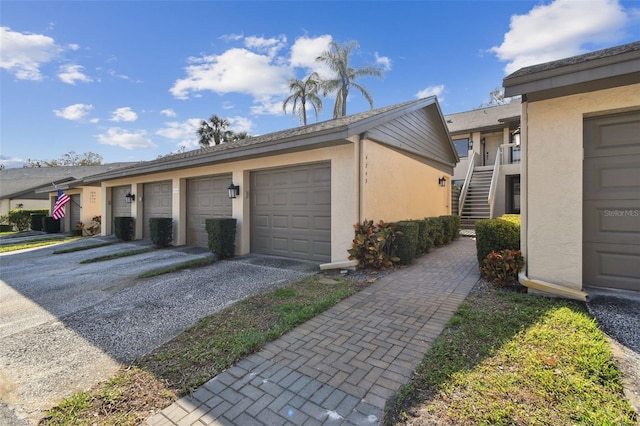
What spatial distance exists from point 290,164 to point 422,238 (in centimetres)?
398

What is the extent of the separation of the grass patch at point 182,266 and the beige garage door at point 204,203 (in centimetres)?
181

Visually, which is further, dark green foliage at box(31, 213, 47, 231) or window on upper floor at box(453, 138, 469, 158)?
dark green foliage at box(31, 213, 47, 231)

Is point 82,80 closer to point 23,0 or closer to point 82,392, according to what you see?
point 23,0

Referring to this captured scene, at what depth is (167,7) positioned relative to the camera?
784cm

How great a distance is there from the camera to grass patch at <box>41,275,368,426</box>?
2244 millimetres

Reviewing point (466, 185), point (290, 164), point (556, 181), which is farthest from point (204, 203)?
point (466, 185)

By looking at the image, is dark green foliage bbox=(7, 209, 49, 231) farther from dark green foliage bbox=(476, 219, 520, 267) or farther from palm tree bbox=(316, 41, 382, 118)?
dark green foliage bbox=(476, 219, 520, 267)

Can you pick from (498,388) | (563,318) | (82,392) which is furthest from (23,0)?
(563,318)

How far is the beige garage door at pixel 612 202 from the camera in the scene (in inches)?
155

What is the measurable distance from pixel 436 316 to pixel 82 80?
15.7 meters

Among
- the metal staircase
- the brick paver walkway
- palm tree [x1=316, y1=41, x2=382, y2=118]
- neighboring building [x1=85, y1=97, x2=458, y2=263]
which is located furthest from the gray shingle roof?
the brick paver walkway

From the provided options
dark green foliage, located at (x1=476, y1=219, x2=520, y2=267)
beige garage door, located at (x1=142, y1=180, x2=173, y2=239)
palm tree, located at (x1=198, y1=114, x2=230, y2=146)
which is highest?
palm tree, located at (x1=198, y1=114, x2=230, y2=146)

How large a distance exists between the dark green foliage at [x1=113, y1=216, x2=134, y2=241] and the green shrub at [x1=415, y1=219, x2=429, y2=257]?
11.6 m

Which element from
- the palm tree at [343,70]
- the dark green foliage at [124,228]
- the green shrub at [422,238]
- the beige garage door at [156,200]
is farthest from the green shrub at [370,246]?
the palm tree at [343,70]
